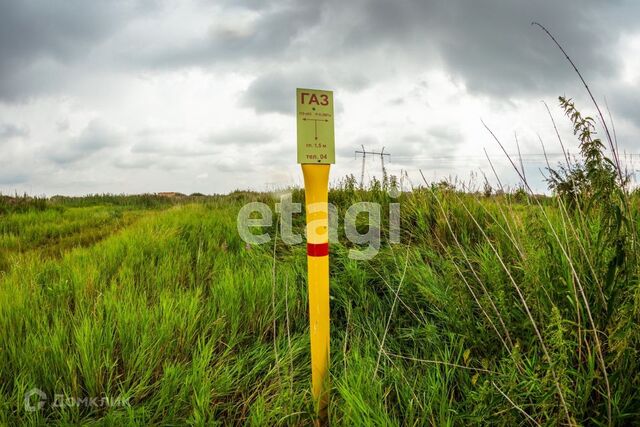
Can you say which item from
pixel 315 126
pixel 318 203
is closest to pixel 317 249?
pixel 318 203

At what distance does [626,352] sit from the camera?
1.92 m

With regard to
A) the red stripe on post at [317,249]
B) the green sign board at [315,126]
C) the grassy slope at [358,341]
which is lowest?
the grassy slope at [358,341]

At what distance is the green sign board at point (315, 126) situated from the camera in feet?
7.25

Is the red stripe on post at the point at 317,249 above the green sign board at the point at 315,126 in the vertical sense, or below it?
below

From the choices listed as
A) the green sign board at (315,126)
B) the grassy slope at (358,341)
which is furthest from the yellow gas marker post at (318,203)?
the grassy slope at (358,341)

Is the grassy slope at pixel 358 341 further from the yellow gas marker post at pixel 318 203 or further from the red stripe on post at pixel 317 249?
the red stripe on post at pixel 317 249

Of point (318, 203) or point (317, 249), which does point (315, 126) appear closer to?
Answer: point (318, 203)

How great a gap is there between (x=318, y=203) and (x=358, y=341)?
1.09 metres

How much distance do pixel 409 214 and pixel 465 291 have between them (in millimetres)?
2222

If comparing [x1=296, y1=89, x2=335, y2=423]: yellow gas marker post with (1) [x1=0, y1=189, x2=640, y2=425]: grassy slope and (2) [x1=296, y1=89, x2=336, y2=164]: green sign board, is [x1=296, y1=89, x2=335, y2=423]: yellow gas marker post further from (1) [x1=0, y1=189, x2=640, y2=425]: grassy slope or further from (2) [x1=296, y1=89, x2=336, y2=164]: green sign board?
(1) [x1=0, y1=189, x2=640, y2=425]: grassy slope

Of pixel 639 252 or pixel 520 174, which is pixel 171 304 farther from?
pixel 639 252

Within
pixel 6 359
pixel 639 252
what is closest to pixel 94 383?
pixel 6 359

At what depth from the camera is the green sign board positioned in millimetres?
2211

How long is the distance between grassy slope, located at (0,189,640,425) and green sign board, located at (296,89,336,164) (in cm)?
77
